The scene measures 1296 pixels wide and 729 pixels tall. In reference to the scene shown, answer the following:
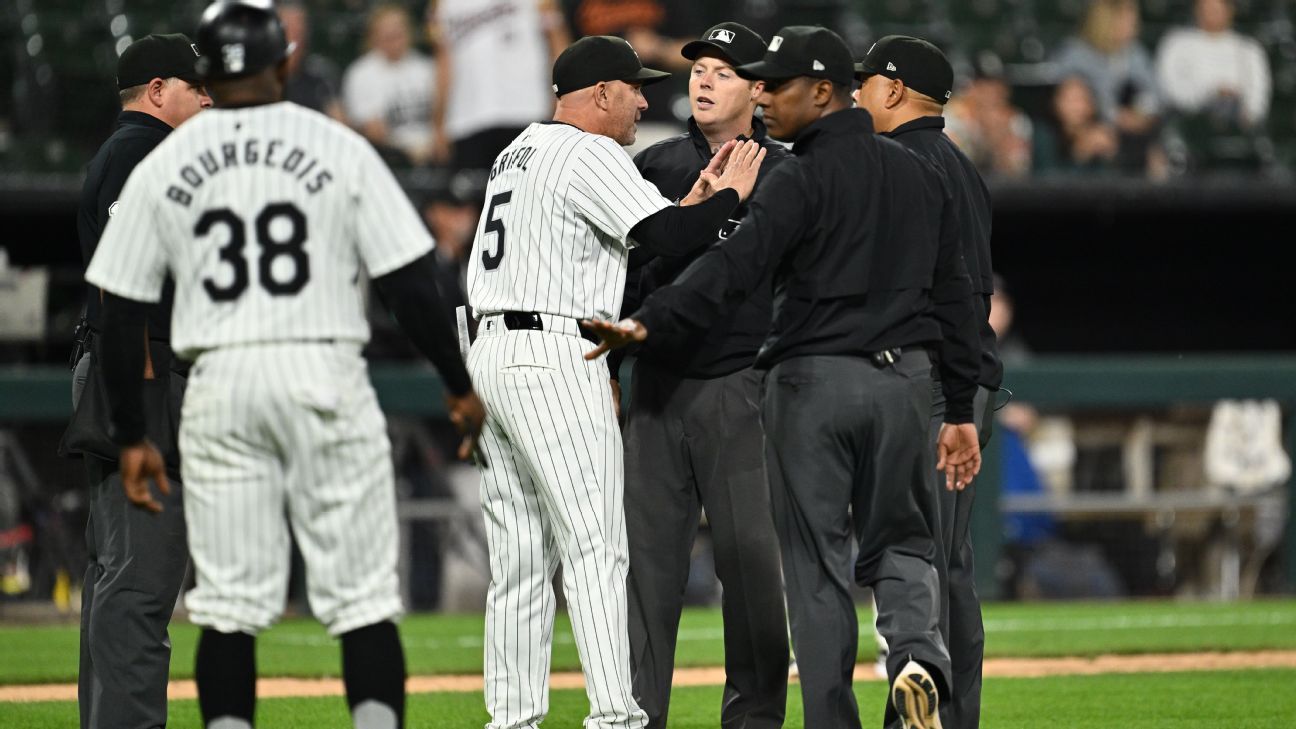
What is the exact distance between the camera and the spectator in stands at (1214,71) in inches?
489

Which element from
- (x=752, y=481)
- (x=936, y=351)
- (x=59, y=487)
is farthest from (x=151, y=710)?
(x=59, y=487)

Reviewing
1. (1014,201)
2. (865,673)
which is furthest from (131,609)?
(1014,201)

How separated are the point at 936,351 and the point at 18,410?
21.2ft

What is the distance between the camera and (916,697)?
4043 millimetres

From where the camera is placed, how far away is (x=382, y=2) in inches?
480

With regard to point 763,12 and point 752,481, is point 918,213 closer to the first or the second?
point 752,481

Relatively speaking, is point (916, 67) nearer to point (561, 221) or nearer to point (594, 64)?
point (594, 64)

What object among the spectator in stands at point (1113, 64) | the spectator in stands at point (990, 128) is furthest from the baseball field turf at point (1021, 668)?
the spectator in stands at point (1113, 64)

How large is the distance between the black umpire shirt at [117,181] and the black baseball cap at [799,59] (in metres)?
1.64

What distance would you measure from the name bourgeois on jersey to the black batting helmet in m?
0.18

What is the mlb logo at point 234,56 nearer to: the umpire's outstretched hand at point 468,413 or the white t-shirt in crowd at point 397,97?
the umpire's outstretched hand at point 468,413

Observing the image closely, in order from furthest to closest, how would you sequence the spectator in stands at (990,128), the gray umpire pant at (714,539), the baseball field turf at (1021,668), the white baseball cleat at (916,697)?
1. the spectator in stands at (990,128)
2. the baseball field turf at (1021,668)
3. the gray umpire pant at (714,539)
4. the white baseball cleat at (916,697)

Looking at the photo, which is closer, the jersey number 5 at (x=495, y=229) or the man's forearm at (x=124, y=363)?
the man's forearm at (x=124, y=363)

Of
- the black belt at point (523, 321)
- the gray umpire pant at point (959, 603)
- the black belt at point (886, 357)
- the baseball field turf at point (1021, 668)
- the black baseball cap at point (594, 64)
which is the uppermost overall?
the black baseball cap at point (594, 64)
